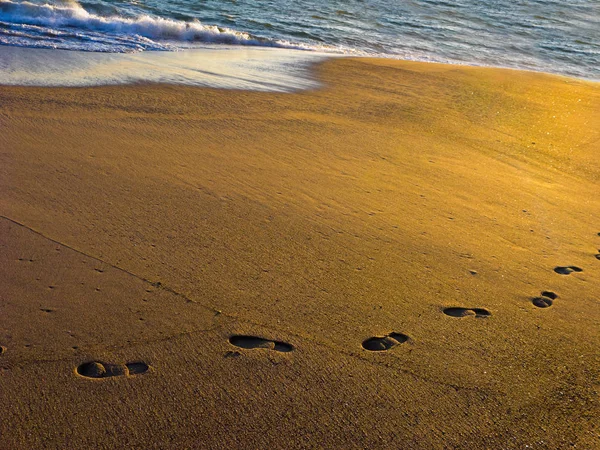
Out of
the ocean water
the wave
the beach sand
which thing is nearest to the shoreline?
the ocean water

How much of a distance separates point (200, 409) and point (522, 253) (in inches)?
90.2

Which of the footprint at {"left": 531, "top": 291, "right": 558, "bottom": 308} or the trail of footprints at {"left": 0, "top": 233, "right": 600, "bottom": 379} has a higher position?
the footprint at {"left": 531, "top": 291, "right": 558, "bottom": 308}

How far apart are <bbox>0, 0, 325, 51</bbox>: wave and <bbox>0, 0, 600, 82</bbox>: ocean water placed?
18mm

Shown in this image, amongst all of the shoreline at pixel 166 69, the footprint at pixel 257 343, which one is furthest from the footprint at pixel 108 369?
the shoreline at pixel 166 69

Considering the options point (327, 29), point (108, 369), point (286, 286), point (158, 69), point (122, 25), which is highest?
point (327, 29)

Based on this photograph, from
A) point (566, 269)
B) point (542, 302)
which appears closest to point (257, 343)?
point (542, 302)

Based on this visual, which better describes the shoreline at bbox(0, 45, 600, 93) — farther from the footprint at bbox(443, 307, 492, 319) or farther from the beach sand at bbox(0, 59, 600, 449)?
the footprint at bbox(443, 307, 492, 319)

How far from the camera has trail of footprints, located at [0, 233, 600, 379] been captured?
2443 mm

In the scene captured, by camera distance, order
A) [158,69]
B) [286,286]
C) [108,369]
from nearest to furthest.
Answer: [108,369], [286,286], [158,69]

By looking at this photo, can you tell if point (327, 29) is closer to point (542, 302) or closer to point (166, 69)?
point (166, 69)

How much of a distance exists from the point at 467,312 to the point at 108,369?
1728 mm

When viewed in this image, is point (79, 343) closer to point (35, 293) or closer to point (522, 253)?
point (35, 293)

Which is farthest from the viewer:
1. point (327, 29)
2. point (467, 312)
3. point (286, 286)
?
point (327, 29)

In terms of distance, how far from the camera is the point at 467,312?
3.04 metres
